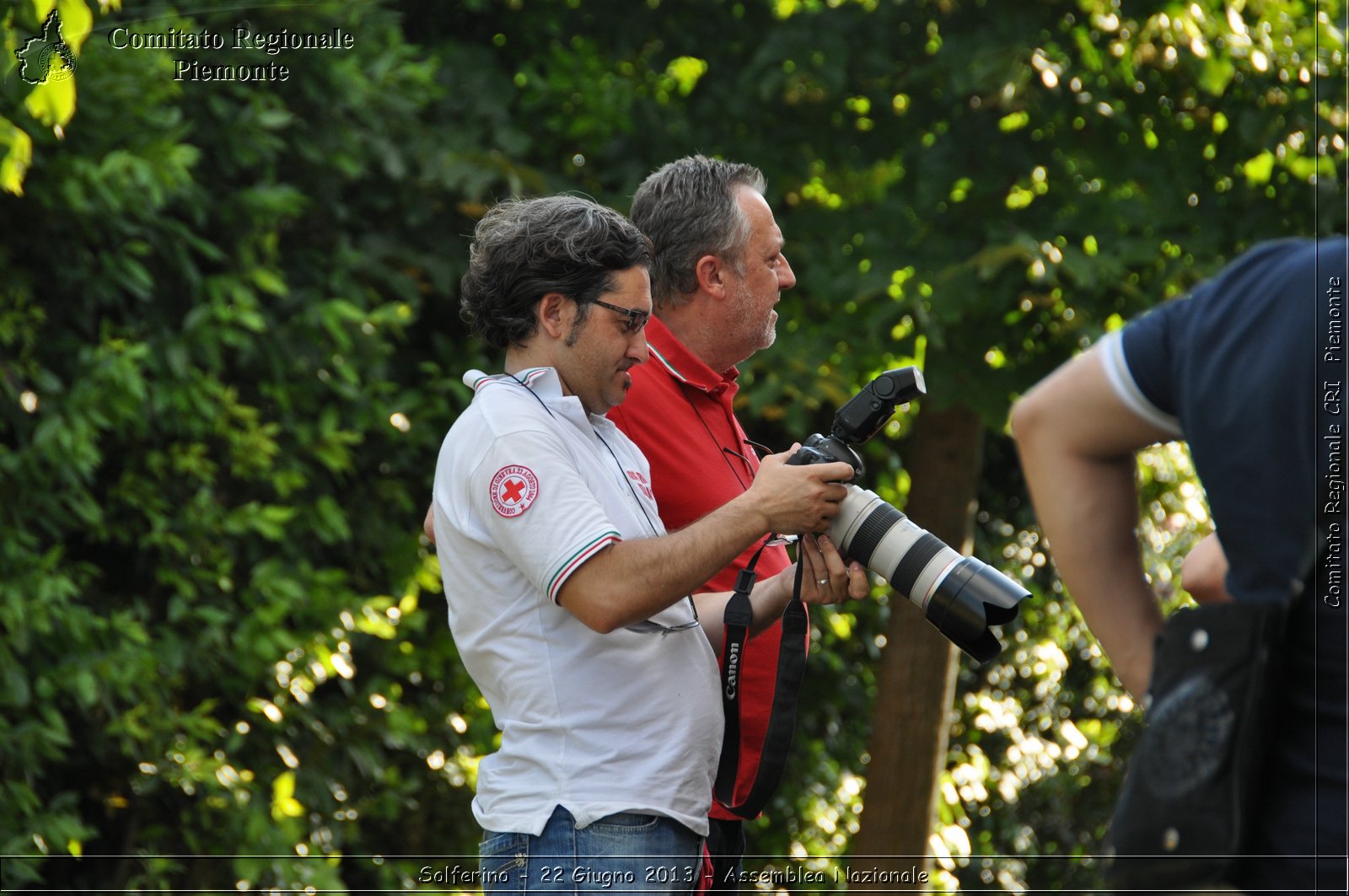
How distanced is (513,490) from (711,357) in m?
0.99

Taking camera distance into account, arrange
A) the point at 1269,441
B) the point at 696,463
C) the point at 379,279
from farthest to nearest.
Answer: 1. the point at 379,279
2. the point at 696,463
3. the point at 1269,441

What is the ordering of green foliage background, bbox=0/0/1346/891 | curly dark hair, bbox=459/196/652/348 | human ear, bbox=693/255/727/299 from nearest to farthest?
curly dark hair, bbox=459/196/652/348
human ear, bbox=693/255/727/299
green foliage background, bbox=0/0/1346/891

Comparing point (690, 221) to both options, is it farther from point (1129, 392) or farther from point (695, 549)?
point (1129, 392)

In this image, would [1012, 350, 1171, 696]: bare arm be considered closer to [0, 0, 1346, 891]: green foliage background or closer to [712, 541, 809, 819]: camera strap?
[712, 541, 809, 819]: camera strap

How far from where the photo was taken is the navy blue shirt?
4.06 feet

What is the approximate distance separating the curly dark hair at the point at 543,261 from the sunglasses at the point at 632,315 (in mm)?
22

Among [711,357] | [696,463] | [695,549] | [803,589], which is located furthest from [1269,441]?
[711,357]

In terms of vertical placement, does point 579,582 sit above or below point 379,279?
below

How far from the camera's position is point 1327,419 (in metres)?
1.25

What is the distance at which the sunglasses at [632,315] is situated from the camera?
2289mm

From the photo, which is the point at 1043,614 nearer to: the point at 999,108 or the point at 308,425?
the point at 999,108

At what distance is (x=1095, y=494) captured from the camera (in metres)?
1.41

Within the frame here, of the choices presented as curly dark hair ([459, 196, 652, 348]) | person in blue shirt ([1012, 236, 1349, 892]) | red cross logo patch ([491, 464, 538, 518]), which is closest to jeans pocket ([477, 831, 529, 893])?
red cross logo patch ([491, 464, 538, 518])

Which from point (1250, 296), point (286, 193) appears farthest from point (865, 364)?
point (1250, 296)
